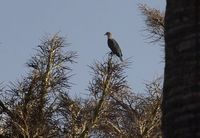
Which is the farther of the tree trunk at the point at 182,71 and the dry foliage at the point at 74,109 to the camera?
the dry foliage at the point at 74,109

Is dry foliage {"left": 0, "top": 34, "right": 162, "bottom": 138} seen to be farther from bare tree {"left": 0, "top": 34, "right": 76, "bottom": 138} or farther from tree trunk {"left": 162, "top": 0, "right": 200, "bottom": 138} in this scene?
tree trunk {"left": 162, "top": 0, "right": 200, "bottom": 138}

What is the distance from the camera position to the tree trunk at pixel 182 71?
3.27 m

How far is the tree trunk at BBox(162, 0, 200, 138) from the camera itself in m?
3.27

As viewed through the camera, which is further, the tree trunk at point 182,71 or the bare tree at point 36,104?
the bare tree at point 36,104

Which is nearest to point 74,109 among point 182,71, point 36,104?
point 36,104

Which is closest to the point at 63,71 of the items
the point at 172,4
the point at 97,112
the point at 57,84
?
the point at 57,84

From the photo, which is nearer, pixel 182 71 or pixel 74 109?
pixel 182 71

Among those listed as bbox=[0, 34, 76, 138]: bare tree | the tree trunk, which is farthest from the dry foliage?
the tree trunk

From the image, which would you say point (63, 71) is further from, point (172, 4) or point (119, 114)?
point (172, 4)

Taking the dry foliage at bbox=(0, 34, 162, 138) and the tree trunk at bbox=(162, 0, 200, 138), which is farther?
the dry foliage at bbox=(0, 34, 162, 138)

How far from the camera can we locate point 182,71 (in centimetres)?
340

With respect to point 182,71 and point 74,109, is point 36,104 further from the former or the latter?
point 182,71

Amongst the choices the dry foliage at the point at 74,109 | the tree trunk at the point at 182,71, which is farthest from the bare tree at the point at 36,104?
the tree trunk at the point at 182,71

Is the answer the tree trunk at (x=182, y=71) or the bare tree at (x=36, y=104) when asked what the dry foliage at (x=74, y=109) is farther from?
the tree trunk at (x=182, y=71)
